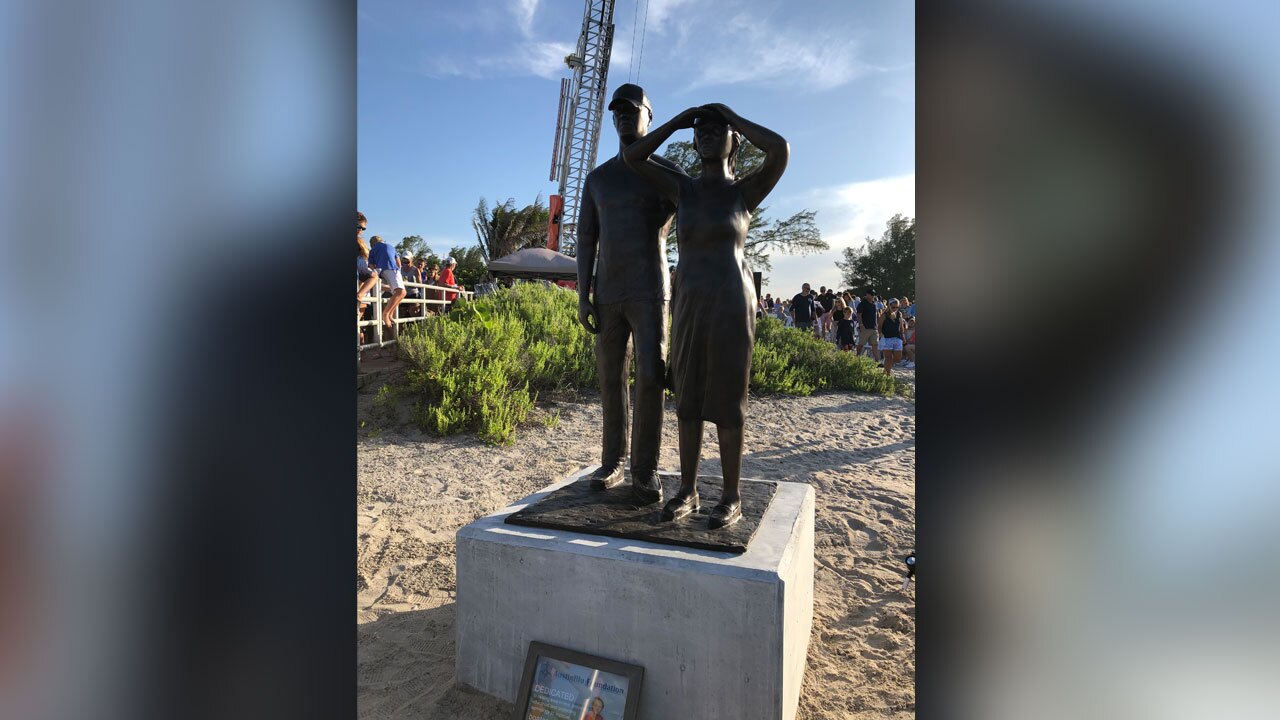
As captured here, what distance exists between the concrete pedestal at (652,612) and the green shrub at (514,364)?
4.24 metres

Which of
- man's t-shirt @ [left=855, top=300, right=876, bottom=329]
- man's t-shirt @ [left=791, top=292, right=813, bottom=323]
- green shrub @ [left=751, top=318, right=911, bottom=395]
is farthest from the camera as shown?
man's t-shirt @ [left=791, top=292, right=813, bottom=323]

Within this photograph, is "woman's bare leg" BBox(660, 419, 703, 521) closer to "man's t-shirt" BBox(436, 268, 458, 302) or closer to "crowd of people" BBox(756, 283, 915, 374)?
"crowd of people" BBox(756, 283, 915, 374)

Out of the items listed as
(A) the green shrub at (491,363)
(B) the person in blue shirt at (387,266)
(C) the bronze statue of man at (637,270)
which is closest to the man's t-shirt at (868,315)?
(A) the green shrub at (491,363)

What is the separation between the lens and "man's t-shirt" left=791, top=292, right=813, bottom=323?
1463 cm

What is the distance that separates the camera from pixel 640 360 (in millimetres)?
3100

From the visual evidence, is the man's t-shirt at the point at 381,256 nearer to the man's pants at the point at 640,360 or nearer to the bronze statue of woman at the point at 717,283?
the man's pants at the point at 640,360

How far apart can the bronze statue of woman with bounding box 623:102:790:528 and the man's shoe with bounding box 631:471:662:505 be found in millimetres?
294

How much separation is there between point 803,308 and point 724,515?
41.7ft

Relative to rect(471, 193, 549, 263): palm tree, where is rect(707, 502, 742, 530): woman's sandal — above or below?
below

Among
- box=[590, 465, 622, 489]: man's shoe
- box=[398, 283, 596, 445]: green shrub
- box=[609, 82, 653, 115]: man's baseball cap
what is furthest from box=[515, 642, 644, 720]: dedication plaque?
box=[398, 283, 596, 445]: green shrub

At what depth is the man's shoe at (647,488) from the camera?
10.2 feet

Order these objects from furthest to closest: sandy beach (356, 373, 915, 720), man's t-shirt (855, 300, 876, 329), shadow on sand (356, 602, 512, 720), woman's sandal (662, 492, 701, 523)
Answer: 1. man's t-shirt (855, 300, 876, 329)
2. sandy beach (356, 373, 915, 720)
3. woman's sandal (662, 492, 701, 523)
4. shadow on sand (356, 602, 512, 720)
